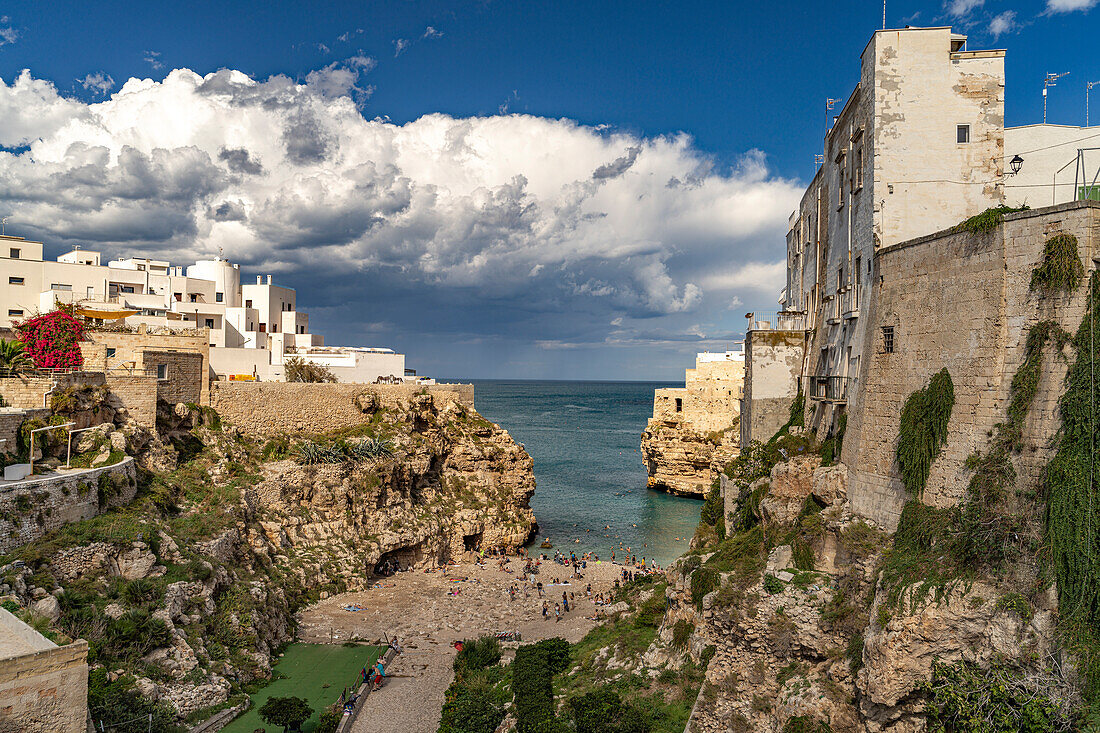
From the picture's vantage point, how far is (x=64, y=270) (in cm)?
4028

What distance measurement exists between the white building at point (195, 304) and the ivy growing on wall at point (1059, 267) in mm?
36555

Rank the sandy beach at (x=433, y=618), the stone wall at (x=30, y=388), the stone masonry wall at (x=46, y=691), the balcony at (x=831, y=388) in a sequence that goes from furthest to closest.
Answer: the stone wall at (x=30, y=388) < the sandy beach at (x=433, y=618) < the balcony at (x=831, y=388) < the stone masonry wall at (x=46, y=691)

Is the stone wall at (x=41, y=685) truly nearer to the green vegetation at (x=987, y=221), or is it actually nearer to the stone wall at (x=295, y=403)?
the green vegetation at (x=987, y=221)

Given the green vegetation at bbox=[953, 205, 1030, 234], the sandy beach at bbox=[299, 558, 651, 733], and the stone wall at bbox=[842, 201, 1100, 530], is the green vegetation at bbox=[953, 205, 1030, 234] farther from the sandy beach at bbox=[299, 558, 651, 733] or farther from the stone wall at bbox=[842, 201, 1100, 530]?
the sandy beach at bbox=[299, 558, 651, 733]

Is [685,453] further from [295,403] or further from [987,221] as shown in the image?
[987,221]

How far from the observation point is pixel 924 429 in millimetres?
14797

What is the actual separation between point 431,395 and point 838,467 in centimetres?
2951

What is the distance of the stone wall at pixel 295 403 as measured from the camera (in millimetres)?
35219

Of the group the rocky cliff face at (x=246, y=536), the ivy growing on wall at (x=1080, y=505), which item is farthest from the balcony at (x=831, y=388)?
the rocky cliff face at (x=246, y=536)

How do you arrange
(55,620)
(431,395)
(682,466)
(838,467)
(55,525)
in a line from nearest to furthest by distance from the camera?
1. (55,620)
2. (838,467)
3. (55,525)
4. (431,395)
5. (682,466)

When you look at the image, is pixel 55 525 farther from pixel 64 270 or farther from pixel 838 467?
pixel 64 270

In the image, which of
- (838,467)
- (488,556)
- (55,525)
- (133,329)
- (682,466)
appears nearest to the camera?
(838,467)

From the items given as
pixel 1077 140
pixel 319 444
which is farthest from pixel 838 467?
pixel 319 444

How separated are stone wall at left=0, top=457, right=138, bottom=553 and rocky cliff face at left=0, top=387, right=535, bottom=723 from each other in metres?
0.50
